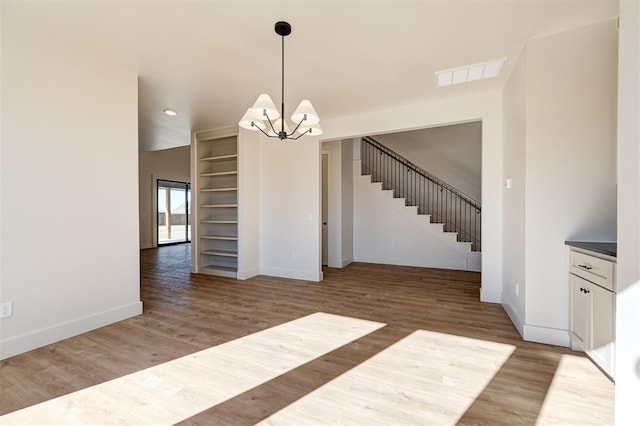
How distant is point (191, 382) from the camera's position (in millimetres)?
2000

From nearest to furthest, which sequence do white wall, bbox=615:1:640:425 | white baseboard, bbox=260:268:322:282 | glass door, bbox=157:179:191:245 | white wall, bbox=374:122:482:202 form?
white wall, bbox=615:1:640:425, white baseboard, bbox=260:268:322:282, white wall, bbox=374:122:482:202, glass door, bbox=157:179:191:245

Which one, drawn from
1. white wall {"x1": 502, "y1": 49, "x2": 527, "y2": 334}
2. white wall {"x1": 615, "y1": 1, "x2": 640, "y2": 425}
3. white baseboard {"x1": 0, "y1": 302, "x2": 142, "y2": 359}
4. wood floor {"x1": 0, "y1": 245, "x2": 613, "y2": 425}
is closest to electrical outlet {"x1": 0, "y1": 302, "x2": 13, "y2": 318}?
white baseboard {"x1": 0, "y1": 302, "x2": 142, "y2": 359}

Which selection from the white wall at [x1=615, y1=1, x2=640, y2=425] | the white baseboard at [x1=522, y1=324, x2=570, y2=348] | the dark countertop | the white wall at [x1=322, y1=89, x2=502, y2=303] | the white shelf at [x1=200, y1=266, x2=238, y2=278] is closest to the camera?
the white wall at [x1=615, y1=1, x2=640, y2=425]

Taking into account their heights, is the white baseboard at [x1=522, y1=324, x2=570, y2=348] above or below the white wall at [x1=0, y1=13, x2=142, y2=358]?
below

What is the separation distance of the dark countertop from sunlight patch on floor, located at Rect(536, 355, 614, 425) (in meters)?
0.88

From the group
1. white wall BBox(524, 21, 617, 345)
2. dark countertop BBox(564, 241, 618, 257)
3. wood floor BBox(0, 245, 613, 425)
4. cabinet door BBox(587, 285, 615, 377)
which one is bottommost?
wood floor BBox(0, 245, 613, 425)

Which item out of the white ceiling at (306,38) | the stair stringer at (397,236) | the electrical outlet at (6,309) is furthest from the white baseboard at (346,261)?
the electrical outlet at (6,309)

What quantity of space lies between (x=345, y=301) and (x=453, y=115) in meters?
2.88

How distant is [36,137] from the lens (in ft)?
7.99

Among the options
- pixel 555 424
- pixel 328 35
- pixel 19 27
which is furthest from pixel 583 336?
pixel 19 27

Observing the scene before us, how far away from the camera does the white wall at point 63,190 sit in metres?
2.31

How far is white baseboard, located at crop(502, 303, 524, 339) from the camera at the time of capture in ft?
8.92

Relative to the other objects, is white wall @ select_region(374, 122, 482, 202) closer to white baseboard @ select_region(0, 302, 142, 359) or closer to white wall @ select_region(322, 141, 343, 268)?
white wall @ select_region(322, 141, 343, 268)

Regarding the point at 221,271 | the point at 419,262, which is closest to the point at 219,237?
the point at 221,271
